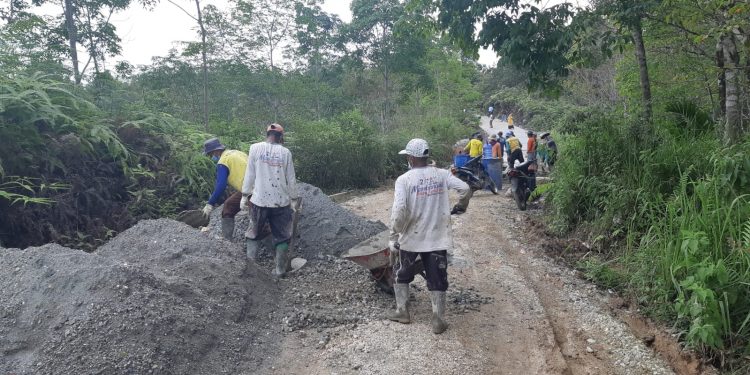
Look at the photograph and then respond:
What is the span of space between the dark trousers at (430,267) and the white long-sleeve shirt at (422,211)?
79 millimetres

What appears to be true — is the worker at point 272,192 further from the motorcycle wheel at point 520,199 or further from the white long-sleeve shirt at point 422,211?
the motorcycle wheel at point 520,199

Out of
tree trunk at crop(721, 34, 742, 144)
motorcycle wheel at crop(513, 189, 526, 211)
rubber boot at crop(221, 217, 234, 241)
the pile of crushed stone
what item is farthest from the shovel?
tree trunk at crop(721, 34, 742, 144)

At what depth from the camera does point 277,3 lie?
65.6 feet

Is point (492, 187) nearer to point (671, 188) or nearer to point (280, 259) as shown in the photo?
point (671, 188)

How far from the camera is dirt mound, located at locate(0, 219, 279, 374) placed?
3584 millimetres

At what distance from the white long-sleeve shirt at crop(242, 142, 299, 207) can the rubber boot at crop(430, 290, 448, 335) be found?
2.17 meters

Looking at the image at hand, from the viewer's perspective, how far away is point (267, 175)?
570 centimetres

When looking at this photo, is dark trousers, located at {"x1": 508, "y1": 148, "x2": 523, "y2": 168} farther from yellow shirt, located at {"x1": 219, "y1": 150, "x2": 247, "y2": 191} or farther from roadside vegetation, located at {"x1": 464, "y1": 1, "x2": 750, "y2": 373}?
yellow shirt, located at {"x1": 219, "y1": 150, "x2": 247, "y2": 191}

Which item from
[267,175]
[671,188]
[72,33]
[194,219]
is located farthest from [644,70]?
[72,33]

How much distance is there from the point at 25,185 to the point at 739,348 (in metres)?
8.02

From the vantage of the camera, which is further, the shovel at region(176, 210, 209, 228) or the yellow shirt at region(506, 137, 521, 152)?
the yellow shirt at region(506, 137, 521, 152)

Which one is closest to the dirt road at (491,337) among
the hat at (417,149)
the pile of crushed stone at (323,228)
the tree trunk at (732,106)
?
the pile of crushed stone at (323,228)

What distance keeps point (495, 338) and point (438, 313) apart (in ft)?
1.74

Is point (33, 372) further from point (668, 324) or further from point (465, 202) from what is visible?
point (668, 324)
